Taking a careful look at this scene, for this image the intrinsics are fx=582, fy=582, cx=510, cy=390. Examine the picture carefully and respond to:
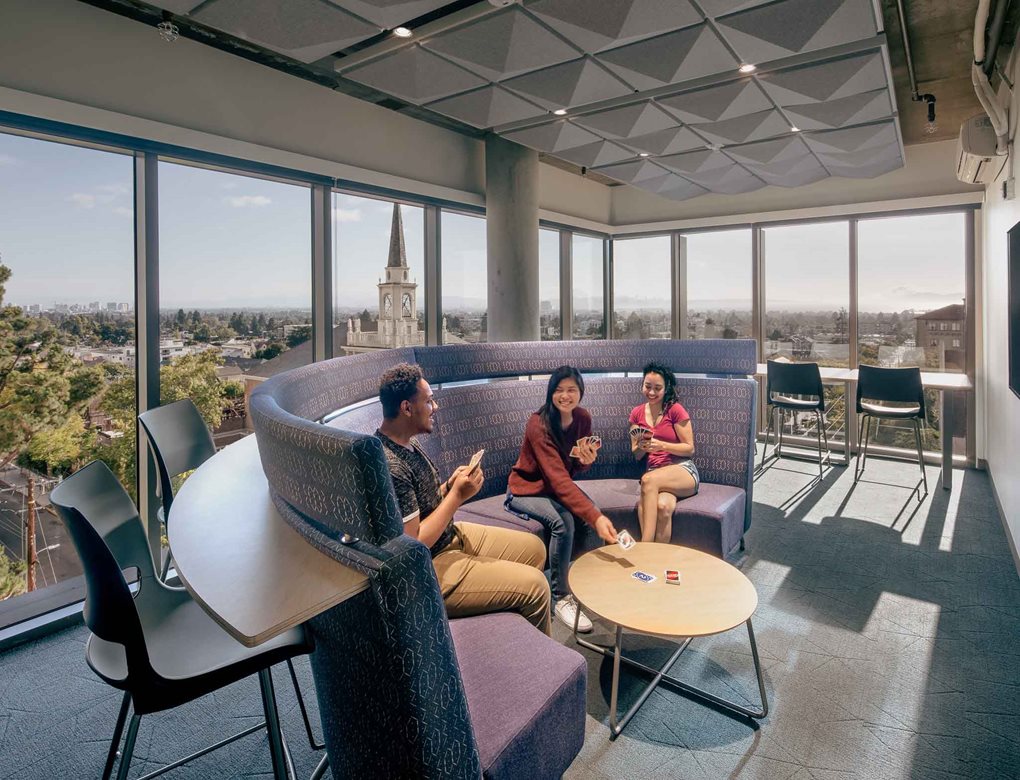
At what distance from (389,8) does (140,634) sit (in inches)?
101

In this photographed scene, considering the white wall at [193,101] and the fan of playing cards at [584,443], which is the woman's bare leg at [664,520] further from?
the white wall at [193,101]

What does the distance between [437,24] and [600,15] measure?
78 centimetres

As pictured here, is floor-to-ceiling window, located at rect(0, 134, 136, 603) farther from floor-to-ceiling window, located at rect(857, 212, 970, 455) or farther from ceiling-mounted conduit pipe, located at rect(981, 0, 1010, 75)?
floor-to-ceiling window, located at rect(857, 212, 970, 455)

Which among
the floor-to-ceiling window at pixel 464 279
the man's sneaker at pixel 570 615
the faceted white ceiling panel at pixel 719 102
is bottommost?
the man's sneaker at pixel 570 615

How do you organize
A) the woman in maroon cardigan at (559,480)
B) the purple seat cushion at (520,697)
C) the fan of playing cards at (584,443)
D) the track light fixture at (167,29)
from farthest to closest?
the fan of playing cards at (584,443)
the track light fixture at (167,29)
the woman in maroon cardigan at (559,480)
the purple seat cushion at (520,697)

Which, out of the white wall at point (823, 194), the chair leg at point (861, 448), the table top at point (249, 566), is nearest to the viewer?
the table top at point (249, 566)

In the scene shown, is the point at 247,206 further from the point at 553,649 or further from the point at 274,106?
the point at 553,649

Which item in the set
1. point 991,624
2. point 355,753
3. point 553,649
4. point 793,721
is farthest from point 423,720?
point 991,624

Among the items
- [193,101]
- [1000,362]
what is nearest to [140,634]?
[193,101]

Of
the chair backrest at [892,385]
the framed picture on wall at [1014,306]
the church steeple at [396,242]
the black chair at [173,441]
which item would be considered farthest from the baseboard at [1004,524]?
the church steeple at [396,242]

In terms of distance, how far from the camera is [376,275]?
15.4 feet

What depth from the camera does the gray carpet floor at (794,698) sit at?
1947 mm

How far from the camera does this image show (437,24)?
9.24ft

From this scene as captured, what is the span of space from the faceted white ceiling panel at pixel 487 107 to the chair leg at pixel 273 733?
3313 millimetres
